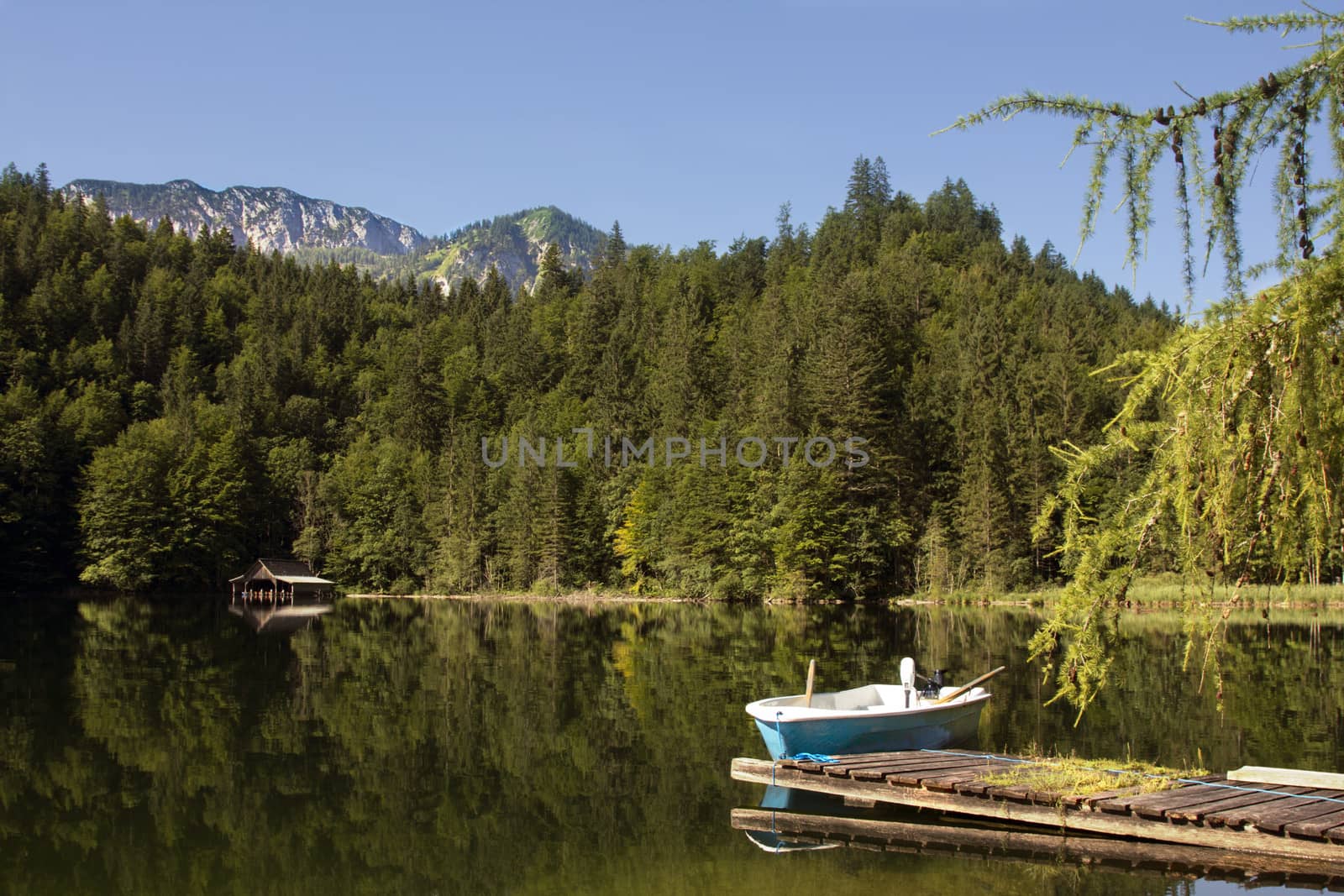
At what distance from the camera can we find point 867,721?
1520cm

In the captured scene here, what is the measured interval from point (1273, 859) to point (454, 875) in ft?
27.2

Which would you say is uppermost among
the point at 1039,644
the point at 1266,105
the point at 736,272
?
the point at 736,272

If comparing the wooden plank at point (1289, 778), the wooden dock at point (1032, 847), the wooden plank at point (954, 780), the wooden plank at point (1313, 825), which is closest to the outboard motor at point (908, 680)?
the wooden plank at point (954, 780)

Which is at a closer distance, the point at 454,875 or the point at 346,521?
the point at 454,875

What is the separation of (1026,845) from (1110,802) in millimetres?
1041

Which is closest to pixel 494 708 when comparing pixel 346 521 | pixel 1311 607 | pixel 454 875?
pixel 454 875

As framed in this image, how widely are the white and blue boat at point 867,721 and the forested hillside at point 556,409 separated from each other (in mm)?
45148

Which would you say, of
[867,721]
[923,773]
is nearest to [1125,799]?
[923,773]

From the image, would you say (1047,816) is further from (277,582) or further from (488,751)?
(277,582)

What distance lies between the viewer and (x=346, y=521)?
88875 millimetres

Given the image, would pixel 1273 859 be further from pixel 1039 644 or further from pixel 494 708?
pixel 494 708

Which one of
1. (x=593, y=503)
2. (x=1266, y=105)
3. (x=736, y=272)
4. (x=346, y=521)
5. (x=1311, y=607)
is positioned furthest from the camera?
(x=736, y=272)

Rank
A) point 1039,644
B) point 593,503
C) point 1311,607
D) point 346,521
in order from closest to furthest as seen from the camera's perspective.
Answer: point 1039,644
point 1311,607
point 593,503
point 346,521

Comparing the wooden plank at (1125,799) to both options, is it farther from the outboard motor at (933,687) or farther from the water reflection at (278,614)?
the water reflection at (278,614)
